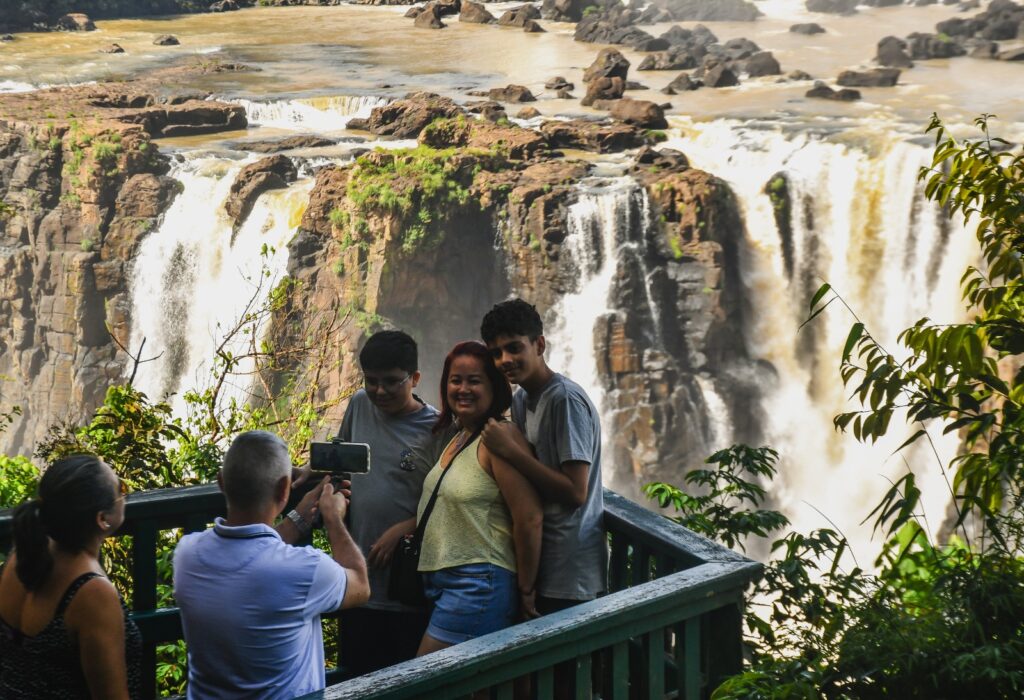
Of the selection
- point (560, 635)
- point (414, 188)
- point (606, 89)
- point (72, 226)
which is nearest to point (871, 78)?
point (606, 89)

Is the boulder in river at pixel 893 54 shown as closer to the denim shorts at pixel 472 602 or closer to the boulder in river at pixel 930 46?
the boulder in river at pixel 930 46

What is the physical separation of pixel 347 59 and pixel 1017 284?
17.8 m

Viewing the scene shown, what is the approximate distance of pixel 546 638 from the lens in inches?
94.1

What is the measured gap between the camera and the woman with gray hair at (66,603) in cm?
236

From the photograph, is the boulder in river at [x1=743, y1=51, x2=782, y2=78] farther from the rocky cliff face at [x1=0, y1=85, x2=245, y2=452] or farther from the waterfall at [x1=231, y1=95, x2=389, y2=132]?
the rocky cliff face at [x1=0, y1=85, x2=245, y2=452]

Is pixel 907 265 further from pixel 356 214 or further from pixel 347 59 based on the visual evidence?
pixel 347 59

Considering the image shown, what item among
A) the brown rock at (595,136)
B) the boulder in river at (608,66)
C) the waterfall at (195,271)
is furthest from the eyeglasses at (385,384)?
the boulder in river at (608,66)

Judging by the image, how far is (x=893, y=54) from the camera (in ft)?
59.8

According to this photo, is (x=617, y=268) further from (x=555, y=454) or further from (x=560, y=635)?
(x=560, y=635)

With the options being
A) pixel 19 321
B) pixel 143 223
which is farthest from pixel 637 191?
pixel 19 321

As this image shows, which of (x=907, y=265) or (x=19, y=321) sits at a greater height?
(x=907, y=265)

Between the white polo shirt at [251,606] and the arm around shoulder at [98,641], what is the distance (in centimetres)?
16

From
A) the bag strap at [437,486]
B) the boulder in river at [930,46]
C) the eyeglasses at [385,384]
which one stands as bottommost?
the bag strap at [437,486]

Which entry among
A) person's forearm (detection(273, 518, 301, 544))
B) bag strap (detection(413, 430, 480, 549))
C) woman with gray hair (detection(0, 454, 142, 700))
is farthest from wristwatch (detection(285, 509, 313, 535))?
woman with gray hair (detection(0, 454, 142, 700))
